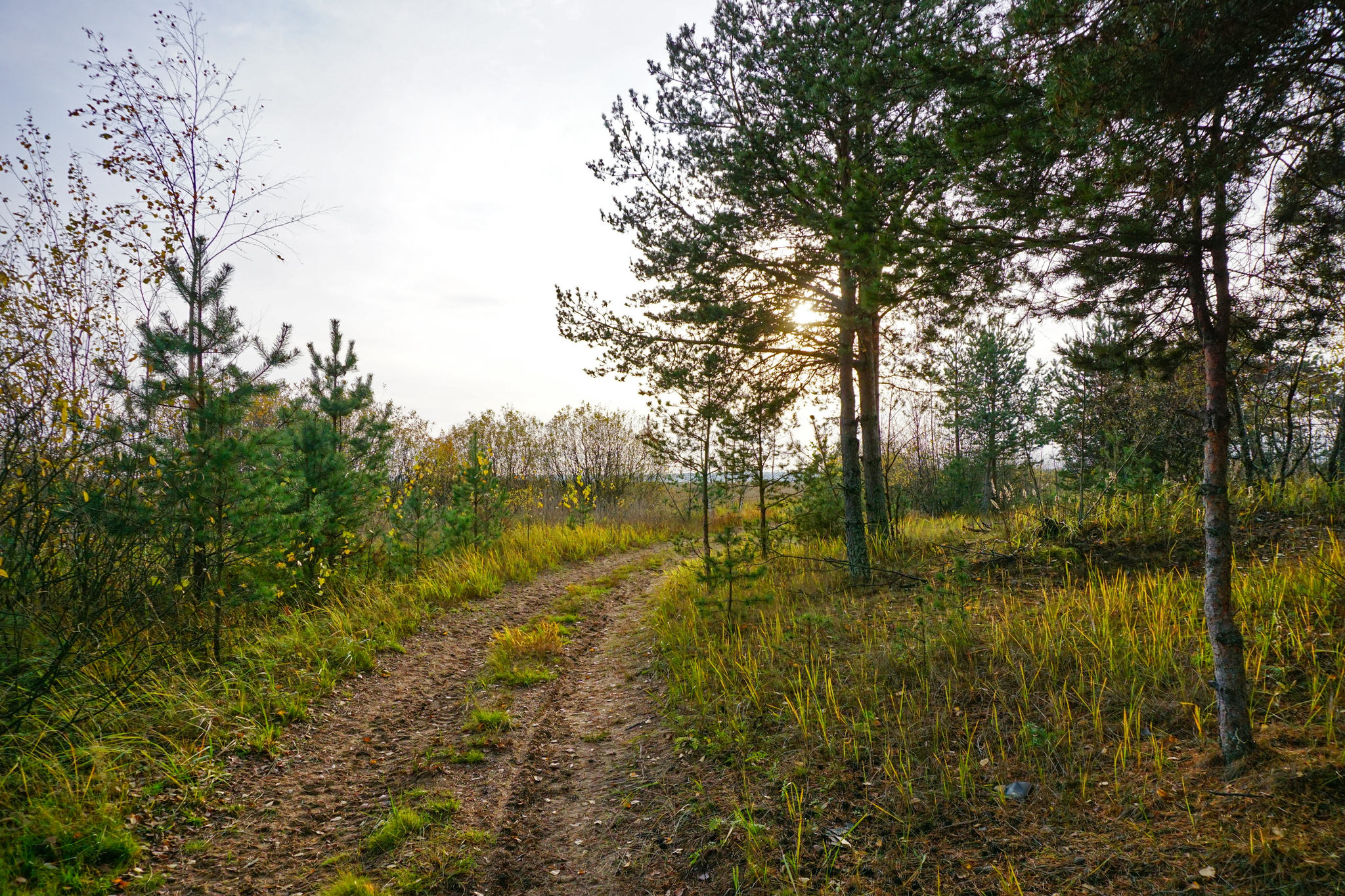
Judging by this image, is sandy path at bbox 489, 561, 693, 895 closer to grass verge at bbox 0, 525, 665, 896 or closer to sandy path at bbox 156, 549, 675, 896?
sandy path at bbox 156, 549, 675, 896

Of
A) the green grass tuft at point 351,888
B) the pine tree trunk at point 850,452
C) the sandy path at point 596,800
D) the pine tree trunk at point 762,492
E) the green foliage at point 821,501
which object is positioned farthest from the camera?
the green foliage at point 821,501

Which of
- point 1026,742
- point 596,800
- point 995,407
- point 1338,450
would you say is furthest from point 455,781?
point 995,407

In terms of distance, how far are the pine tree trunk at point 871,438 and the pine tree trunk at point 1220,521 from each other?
5.58 metres

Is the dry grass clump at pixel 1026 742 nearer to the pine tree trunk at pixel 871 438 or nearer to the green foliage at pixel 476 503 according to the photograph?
the pine tree trunk at pixel 871 438

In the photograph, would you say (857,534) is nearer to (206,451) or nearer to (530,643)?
(530,643)

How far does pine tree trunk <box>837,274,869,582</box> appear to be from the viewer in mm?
7086

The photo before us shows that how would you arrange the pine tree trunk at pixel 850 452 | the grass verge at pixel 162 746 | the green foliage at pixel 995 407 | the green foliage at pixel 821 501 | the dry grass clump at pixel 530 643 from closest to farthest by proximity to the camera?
1. the grass verge at pixel 162 746
2. the dry grass clump at pixel 530 643
3. the pine tree trunk at pixel 850 452
4. the green foliage at pixel 821 501
5. the green foliage at pixel 995 407

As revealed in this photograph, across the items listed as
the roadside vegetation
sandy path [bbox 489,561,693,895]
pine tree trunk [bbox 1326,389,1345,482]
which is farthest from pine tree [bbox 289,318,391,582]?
pine tree trunk [bbox 1326,389,1345,482]

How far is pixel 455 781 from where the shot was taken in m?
3.86

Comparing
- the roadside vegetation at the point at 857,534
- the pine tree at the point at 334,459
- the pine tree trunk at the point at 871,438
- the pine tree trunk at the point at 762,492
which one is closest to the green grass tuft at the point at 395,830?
the roadside vegetation at the point at 857,534

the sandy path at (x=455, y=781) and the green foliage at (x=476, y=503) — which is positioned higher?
the green foliage at (x=476, y=503)

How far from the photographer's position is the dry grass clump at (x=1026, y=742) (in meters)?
2.39

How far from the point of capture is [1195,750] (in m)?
2.87

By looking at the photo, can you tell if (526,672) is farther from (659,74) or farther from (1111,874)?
(659,74)
